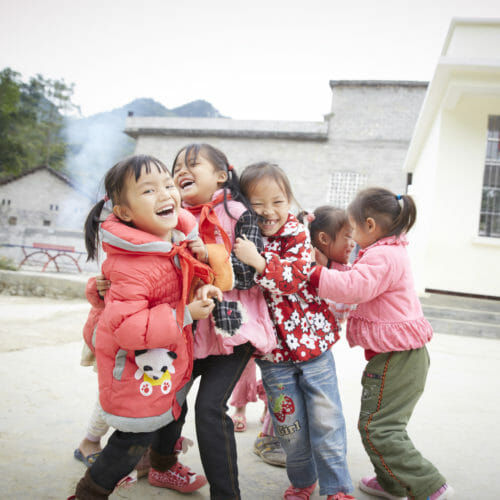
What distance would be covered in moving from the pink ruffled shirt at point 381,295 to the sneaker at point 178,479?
0.87 meters

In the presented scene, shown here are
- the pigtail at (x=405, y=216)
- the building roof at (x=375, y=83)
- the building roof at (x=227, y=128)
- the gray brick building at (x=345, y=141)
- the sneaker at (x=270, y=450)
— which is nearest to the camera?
the pigtail at (x=405, y=216)

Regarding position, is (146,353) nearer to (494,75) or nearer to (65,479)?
(65,479)

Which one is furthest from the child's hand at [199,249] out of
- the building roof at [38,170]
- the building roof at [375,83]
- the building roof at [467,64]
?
the building roof at [38,170]

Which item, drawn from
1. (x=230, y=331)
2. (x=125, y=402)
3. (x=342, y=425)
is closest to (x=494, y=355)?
(x=342, y=425)

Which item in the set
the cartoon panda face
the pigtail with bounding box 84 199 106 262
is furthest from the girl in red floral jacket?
the pigtail with bounding box 84 199 106 262

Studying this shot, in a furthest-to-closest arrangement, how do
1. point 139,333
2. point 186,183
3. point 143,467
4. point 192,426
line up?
point 192,426 → point 143,467 → point 186,183 → point 139,333

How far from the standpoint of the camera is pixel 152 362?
4.39 feet

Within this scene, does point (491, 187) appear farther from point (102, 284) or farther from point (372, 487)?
point (102, 284)

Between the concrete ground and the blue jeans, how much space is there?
206 millimetres

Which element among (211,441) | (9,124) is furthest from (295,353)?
(9,124)

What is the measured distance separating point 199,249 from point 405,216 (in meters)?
0.90

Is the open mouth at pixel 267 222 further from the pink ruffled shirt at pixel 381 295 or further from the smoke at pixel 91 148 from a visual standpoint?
the smoke at pixel 91 148

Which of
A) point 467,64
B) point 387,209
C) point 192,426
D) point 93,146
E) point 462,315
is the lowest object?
point 192,426

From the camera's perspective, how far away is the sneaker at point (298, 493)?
5.34 ft
